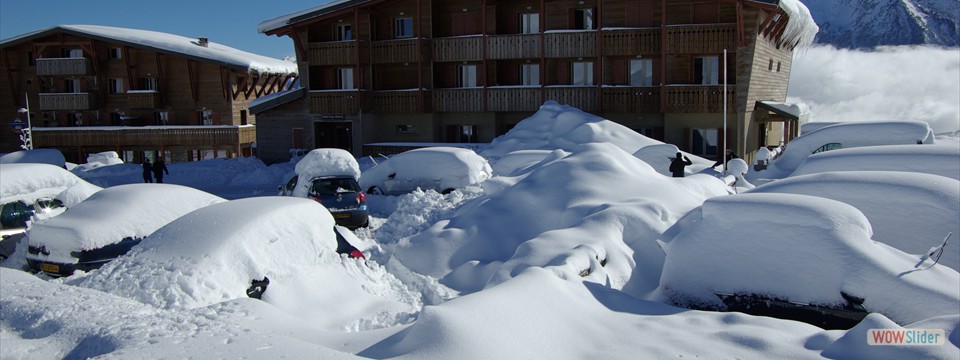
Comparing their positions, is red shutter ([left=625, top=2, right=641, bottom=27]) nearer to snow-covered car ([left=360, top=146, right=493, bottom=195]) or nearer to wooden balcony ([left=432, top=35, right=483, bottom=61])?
wooden balcony ([left=432, top=35, right=483, bottom=61])

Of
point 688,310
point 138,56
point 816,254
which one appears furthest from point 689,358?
point 138,56

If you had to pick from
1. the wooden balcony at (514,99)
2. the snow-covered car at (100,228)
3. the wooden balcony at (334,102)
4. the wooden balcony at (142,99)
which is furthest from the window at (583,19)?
the wooden balcony at (142,99)

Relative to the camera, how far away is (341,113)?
3531 cm

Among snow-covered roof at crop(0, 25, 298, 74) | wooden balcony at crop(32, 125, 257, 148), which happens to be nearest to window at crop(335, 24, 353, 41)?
snow-covered roof at crop(0, 25, 298, 74)

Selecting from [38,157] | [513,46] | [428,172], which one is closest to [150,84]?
[38,157]

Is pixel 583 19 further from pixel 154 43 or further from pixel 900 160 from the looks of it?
pixel 154 43

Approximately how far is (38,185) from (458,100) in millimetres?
20892

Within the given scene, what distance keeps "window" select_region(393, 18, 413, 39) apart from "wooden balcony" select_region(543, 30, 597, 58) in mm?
6575

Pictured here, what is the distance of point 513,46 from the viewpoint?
110 feet

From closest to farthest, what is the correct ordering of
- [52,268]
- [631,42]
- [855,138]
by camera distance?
1. [52,268]
2. [855,138]
3. [631,42]

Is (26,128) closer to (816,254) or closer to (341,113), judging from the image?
(341,113)

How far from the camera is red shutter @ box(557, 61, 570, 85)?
3341 cm

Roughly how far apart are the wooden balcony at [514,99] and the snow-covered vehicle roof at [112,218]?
70.4 feet

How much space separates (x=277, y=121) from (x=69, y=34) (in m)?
17.4
